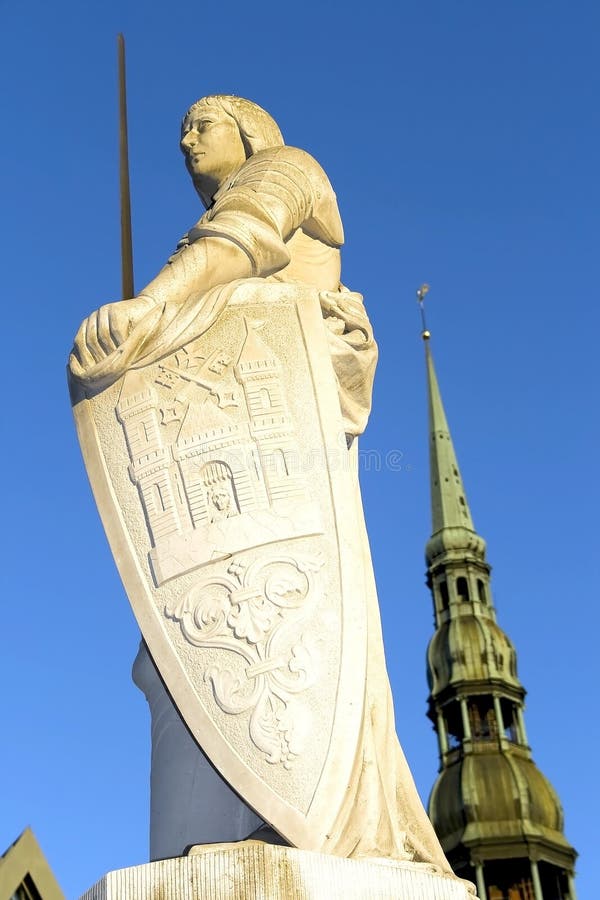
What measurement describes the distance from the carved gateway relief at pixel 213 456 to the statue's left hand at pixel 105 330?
211mm

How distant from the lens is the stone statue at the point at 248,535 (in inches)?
266

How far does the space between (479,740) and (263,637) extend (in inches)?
2850

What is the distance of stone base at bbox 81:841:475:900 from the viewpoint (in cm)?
596

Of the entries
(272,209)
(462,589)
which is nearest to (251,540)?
(272,209)

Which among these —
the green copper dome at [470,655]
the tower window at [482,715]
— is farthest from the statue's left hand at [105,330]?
the tower window at [482,715]

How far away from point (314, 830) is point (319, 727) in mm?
517

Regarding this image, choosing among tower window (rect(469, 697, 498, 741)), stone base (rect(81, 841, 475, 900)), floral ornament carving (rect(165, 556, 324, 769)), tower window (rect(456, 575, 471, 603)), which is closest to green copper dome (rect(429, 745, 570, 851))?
tower window (rect(469, 697, 498, 741))

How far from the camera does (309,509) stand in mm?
7453

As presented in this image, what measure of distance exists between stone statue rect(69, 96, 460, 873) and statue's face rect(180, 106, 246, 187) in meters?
0.79

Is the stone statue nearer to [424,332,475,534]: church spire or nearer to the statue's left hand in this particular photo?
the statue's left hand

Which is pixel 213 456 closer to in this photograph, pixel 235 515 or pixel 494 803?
pixel 235 515

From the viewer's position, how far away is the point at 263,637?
6977 mm

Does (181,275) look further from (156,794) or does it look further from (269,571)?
(156,794)

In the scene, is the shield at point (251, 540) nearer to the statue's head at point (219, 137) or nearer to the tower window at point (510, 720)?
the statue's head at point (219, 137)
